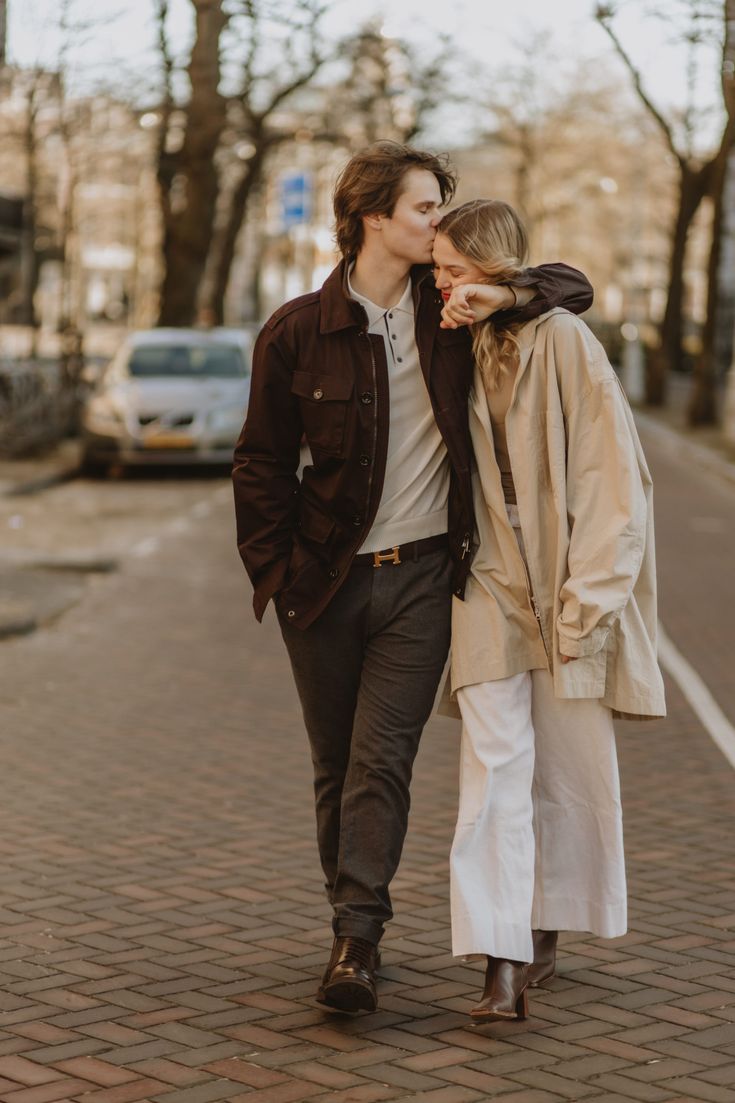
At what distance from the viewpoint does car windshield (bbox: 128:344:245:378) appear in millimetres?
20859

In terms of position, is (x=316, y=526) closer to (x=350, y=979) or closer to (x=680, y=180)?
(x=350, y=979)

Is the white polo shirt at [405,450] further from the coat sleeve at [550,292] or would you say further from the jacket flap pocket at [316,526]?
the coat sleeve at [550,292]

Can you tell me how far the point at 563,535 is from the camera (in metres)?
4.02

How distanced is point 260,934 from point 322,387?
5.09ft

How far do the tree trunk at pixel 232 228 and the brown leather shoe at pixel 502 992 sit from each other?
98.5ft

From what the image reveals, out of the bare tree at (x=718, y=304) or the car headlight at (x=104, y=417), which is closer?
the car headlight at (x=104, y=417)

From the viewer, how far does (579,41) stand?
50656 millimetres

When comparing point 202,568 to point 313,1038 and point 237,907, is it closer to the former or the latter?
point 237,907

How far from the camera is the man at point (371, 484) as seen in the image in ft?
13.3

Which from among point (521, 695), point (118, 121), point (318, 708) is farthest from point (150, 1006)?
point (118, 121)

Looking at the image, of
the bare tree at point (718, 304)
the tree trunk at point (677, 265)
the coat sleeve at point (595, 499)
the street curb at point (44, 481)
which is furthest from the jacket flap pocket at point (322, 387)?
the tree trunk at point (677, 265)

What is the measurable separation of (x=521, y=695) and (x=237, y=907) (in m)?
1.34

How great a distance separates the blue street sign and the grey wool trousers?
26082 millimetres

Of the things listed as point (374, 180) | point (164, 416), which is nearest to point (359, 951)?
point (374, 180)
